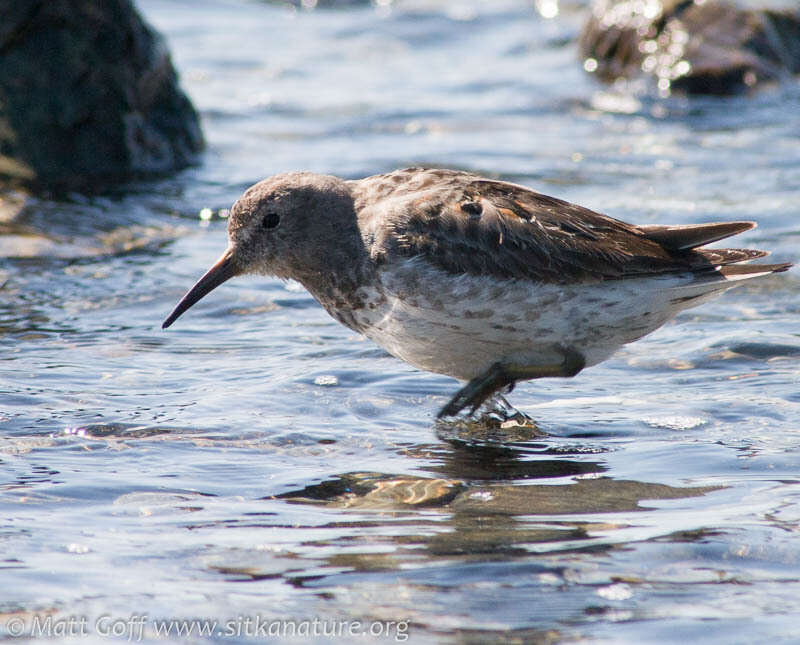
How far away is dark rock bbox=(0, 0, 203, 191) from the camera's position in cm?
1102

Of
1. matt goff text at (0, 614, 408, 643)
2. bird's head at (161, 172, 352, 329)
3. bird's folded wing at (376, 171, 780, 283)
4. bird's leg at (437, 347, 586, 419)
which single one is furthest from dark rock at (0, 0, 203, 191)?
matt goff text at (0, 614, 408, 643)

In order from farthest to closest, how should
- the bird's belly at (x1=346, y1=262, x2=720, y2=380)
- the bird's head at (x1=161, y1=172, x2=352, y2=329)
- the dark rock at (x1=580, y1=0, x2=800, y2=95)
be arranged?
the dark rock at (x1=580, y1=0, x2=800, y2=95) < the bird's head at (x1=161, y1=172, x2=352, y2=329) < the bird's belly at (x1=346, y1=262, x2=720, y2=380)

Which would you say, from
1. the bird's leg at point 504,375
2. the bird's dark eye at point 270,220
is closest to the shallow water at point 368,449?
the bird's leg at point 504,375

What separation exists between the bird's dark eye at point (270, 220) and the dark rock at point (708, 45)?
8724 mm

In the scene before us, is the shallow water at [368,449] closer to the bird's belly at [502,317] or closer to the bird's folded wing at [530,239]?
the bird's belly at [502,317]

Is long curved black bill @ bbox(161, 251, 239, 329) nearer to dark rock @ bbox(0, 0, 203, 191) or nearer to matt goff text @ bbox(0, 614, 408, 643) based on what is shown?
matt goff text @ bbox(0, 614, 408, 643)

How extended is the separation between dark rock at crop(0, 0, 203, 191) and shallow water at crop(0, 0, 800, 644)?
583 millimetres

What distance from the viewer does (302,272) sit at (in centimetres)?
649

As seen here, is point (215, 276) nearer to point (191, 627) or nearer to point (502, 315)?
point (502, 315)

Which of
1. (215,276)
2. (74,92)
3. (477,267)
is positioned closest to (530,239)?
(477,267)

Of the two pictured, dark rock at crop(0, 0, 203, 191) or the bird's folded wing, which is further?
dark rock at crop(0, 0, 203, 191)

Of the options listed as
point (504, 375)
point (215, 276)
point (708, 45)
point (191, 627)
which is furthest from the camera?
point (708, 45)

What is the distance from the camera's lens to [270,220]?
6.54 m

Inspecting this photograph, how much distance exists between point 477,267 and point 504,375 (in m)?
0.63
